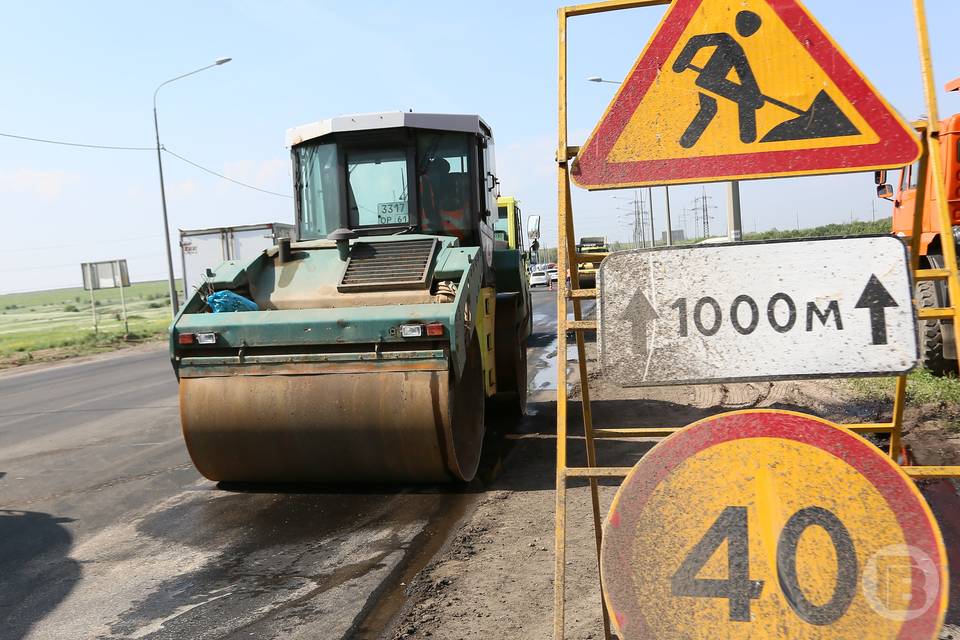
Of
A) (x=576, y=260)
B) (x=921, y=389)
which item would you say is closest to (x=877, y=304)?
(x=576, y=260)

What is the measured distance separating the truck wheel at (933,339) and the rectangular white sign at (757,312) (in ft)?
24.9

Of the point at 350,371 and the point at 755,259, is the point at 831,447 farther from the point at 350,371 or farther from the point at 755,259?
the point at 350,371

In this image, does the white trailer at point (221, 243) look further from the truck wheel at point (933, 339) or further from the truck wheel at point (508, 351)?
the truck wheel at point (933, 339)

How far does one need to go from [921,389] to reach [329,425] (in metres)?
6.16

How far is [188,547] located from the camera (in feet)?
17.9

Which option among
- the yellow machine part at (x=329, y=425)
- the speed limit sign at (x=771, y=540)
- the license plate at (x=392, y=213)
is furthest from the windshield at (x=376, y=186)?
the speed limit sign at (x=771, y=540)

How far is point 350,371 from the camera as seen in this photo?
19.8ft

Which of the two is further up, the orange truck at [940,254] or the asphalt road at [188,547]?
the orange truck at [940,254]

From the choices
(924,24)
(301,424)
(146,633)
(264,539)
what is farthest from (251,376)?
(924,24)

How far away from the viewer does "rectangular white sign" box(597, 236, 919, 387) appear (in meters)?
2.70

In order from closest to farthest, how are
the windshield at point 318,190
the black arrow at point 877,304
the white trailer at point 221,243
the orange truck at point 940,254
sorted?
1. the black arrow at point 877,304
2. the windshield at point 318,190
3. the orange truck at point 940,254
4. the white trailer at point 221,243

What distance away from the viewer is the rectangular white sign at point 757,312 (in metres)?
2.70

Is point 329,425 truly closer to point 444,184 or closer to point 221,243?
point 444,184

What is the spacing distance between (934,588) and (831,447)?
1.45ft
